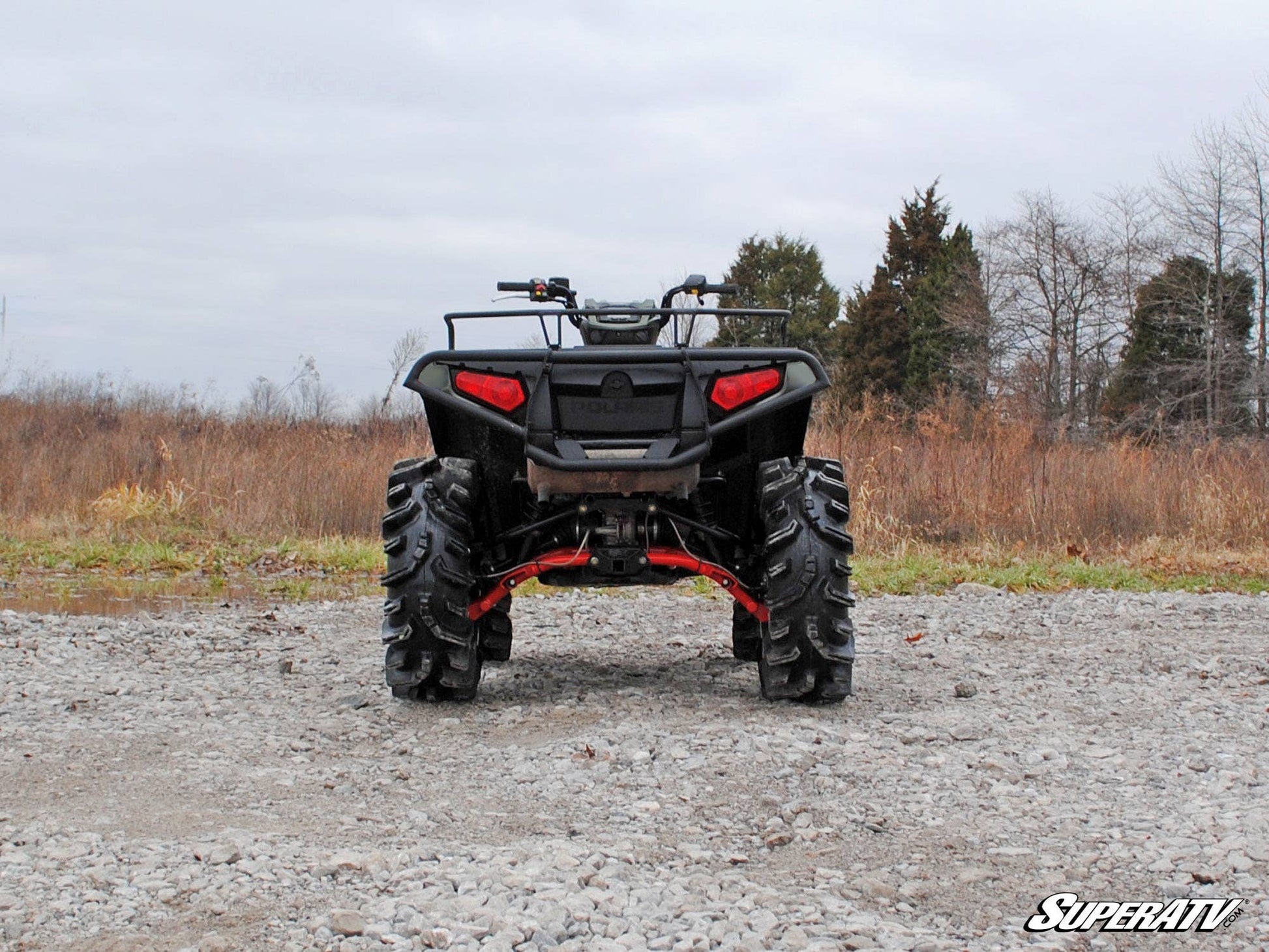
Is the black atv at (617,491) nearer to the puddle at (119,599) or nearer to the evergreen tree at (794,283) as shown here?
the puddle at (119,599)

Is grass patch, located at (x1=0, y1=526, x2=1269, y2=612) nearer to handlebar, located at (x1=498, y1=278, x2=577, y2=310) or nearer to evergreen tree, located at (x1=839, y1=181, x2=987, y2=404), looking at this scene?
handlebar, located at (x1=498, y1=278, x2=577, y2=310)

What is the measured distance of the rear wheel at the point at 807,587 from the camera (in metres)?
5.01

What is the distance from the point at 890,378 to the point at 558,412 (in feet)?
127

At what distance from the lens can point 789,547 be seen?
503cm

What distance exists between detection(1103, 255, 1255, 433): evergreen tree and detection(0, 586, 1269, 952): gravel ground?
24.3 meters

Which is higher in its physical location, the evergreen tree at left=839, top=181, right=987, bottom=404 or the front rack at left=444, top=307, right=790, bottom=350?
the evergreen tree at left=839, top=181, right=987, bottom=404

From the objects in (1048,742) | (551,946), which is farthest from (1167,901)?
(1048,742)

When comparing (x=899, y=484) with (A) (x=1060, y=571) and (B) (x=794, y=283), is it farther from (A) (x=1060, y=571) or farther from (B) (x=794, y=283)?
(B) (x=794, y=283)

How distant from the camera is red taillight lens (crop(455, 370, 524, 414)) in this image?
5062 mm

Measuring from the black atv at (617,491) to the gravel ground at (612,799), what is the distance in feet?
1.03

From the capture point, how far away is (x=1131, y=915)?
2.89 m

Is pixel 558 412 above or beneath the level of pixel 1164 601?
above

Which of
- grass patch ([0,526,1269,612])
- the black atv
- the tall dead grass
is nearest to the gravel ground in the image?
the black atv

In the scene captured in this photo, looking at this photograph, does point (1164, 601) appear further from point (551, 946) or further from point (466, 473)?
point (551, 946)
